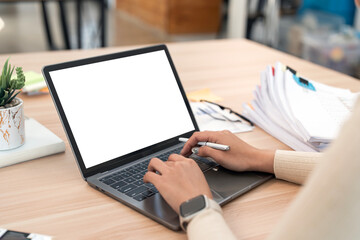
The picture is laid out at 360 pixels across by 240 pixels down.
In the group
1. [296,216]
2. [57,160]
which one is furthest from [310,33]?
[296,216]

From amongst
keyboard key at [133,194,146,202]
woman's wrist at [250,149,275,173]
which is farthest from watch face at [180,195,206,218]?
woman's wrist at [250,149,275,173]

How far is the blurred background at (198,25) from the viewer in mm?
3340

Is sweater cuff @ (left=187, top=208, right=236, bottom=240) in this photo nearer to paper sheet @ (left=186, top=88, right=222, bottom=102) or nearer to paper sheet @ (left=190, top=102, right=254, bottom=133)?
paper sheet @ (left=190, top=102, right=254, bottom=133)

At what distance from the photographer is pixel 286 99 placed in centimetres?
111

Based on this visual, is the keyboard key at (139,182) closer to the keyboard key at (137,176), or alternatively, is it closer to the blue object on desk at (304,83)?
the keyboard key at (137,176)

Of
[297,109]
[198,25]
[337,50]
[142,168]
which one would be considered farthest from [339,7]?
[142,168]

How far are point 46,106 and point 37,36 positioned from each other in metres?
4.07

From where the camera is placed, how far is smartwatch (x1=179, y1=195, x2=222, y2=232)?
684mm

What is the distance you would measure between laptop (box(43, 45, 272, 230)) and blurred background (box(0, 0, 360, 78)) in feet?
6.06

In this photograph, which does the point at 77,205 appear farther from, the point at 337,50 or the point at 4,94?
the point at 337,50

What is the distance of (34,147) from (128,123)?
0.66 ft

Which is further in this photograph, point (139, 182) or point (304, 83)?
point (304, 83)

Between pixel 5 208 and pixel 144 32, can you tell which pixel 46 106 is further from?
pixel 144 32

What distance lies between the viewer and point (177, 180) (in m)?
0.76
